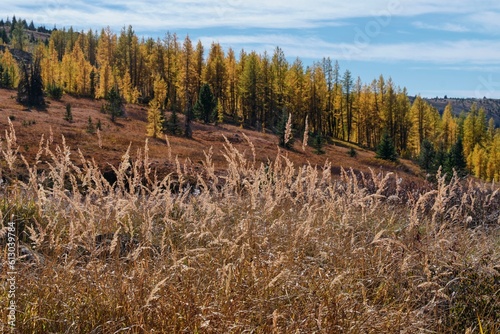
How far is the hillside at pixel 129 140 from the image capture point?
34250 mm

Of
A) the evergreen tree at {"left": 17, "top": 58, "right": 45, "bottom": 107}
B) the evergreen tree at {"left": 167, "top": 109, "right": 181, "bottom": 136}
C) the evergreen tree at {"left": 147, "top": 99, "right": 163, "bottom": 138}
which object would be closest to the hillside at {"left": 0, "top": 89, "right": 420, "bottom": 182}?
the evergreen tree at {"left": 147, "top": 99, "right": 163, "bottom": 138}

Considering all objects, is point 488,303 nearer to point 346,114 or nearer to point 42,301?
point 42,301

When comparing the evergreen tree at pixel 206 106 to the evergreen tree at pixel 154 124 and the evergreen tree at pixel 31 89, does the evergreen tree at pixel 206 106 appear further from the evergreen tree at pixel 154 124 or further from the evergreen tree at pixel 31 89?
the evergreen tree at pixel 31 89

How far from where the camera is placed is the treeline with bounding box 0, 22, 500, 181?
6888cm

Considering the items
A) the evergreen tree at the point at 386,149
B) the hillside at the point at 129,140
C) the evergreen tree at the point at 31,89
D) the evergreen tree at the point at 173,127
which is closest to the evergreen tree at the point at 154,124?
the hillside at the point at 129,140

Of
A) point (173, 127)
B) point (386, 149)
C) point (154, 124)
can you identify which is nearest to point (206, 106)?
point (173, 127)

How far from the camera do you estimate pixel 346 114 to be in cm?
7706

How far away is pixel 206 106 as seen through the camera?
6156 cm

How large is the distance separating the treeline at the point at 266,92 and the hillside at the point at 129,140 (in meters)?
7.69

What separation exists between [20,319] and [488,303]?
373 centimetres

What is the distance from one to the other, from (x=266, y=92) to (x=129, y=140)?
3181cm

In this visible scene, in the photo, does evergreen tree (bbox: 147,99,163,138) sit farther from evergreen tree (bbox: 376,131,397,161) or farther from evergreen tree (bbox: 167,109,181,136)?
evergreen tree (bbox: 376,131,397,161)

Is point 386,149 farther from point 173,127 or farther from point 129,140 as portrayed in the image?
point 129,140

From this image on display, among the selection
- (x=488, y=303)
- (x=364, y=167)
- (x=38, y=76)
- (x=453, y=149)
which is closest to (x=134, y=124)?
(x=38, y=76)
